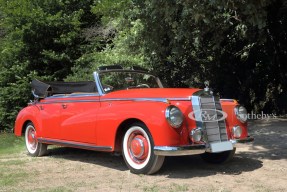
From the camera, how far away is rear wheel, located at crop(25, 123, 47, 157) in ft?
27.3

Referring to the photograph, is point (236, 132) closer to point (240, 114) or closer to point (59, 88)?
point (240, 114)

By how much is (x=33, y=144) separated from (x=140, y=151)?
330 centimetres

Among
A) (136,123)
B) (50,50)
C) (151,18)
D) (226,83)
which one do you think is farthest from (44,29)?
(136,123)

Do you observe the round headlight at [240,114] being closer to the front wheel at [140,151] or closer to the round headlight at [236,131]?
the round headlight at [236,131]

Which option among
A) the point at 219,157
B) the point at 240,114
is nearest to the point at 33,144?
the point at 219,157

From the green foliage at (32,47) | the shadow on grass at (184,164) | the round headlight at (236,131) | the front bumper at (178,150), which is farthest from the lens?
the green foliage at (32,47)

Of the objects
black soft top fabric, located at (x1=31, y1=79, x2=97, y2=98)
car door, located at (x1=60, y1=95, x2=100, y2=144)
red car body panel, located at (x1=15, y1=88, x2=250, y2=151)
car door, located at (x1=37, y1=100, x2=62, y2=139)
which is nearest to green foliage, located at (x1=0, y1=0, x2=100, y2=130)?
black soft top fabric, located at (x1=31, y1=79, x2=97, y2=98)

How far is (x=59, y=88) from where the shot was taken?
28.9 feet

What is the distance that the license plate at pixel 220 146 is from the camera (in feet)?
19.5

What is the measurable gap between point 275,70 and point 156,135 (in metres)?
10.0

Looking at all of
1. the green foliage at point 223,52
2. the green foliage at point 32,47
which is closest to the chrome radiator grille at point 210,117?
the green foliage at point 223,52

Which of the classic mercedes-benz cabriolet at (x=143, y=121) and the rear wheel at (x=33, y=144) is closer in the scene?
the classic mercedes-benz cabriolet at (x=143, y=121)

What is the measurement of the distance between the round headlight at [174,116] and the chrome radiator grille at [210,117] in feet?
1.15

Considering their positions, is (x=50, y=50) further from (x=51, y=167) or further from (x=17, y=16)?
(x=51, y=167)
